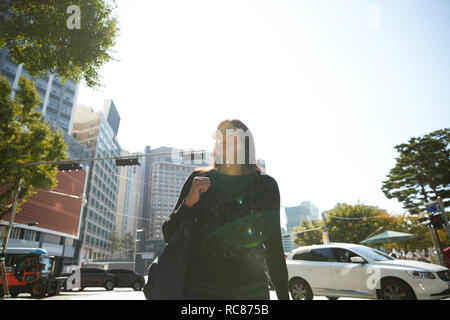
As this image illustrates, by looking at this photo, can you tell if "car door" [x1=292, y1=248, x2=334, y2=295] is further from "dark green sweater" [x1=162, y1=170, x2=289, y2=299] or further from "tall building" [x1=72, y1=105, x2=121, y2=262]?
"tall building" [x1=72, y1=105, x2=121, y2=262]

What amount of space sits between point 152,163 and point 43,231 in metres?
87.4

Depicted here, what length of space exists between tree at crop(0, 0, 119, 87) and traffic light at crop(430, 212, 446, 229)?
18.1 metres

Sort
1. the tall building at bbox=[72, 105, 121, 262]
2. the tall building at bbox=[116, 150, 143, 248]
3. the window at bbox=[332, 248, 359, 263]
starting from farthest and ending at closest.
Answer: the tall building at bbox=[116, 150, 143, 248] → the tall building at bbox=[72, 105, 121, 262] → the window at bbox=[332, 248, 359, 263]

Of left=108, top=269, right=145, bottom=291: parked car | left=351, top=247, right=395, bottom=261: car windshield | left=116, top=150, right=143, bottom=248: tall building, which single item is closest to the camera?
left=351, top=247, right=395, bottom=261: car windshield

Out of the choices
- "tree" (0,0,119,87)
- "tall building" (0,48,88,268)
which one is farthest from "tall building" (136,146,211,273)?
"tree" (0,0,119,87)

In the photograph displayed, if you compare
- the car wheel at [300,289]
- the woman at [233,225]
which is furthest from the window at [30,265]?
the woman at [233,225]

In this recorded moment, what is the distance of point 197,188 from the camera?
130 centimetres

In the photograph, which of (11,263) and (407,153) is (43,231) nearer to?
(11,263)

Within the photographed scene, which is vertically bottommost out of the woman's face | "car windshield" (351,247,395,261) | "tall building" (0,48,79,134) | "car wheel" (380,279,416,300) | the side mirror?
"car wheel" (380,279,416,300)

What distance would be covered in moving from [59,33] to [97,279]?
18.1m

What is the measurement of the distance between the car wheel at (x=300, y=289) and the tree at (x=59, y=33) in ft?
34.2

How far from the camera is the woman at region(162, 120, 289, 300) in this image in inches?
46.9

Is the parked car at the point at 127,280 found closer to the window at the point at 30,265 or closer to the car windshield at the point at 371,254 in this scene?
the window at the point at 30,265
